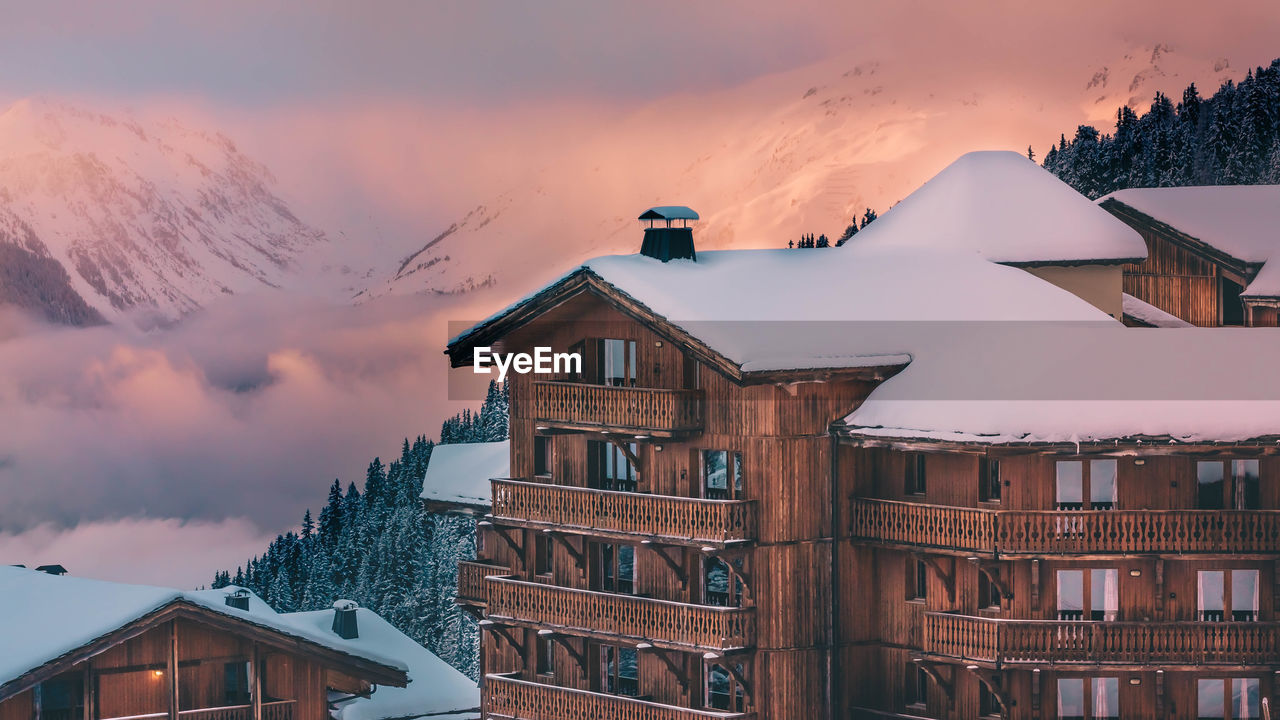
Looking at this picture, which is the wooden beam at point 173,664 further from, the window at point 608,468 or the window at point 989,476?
the window at point 989,476

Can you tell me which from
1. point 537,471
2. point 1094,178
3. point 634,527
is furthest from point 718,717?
point 1094,178

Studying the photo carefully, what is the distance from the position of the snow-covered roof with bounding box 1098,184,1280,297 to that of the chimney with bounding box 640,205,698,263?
26.1m

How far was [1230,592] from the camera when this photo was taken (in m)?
60.9

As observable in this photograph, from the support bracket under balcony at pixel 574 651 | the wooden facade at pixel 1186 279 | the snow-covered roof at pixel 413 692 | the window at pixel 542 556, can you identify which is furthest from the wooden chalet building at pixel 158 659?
the wooden facade at pixel 1186 279

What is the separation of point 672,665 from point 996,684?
9097 millimetres

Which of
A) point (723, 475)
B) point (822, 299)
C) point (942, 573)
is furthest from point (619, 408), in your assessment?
point (942, 573)

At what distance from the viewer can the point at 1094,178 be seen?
15588 centimetres

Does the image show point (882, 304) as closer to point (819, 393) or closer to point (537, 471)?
point (819, 393)

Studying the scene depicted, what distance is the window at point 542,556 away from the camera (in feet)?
224

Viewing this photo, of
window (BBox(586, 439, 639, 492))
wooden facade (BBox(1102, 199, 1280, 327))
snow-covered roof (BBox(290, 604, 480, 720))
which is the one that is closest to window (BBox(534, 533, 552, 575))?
window (BBox(586, 439, 639, 492))

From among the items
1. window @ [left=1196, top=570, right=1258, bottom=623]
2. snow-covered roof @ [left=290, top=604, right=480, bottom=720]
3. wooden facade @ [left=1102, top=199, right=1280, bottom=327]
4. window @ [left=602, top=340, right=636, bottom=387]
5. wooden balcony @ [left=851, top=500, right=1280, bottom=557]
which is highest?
wooden facade @ [left=1102, top=199, right=1280, bottom=327]

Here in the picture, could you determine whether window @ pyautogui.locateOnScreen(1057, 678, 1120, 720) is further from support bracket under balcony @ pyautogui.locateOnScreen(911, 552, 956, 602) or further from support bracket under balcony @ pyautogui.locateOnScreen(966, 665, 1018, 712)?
support bracket under balcony @ pyautogui.locateOnScreen(911, 552, 956, 602)

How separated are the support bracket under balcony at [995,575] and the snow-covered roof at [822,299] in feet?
20.2

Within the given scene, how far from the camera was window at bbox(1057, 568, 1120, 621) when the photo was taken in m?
61.0
